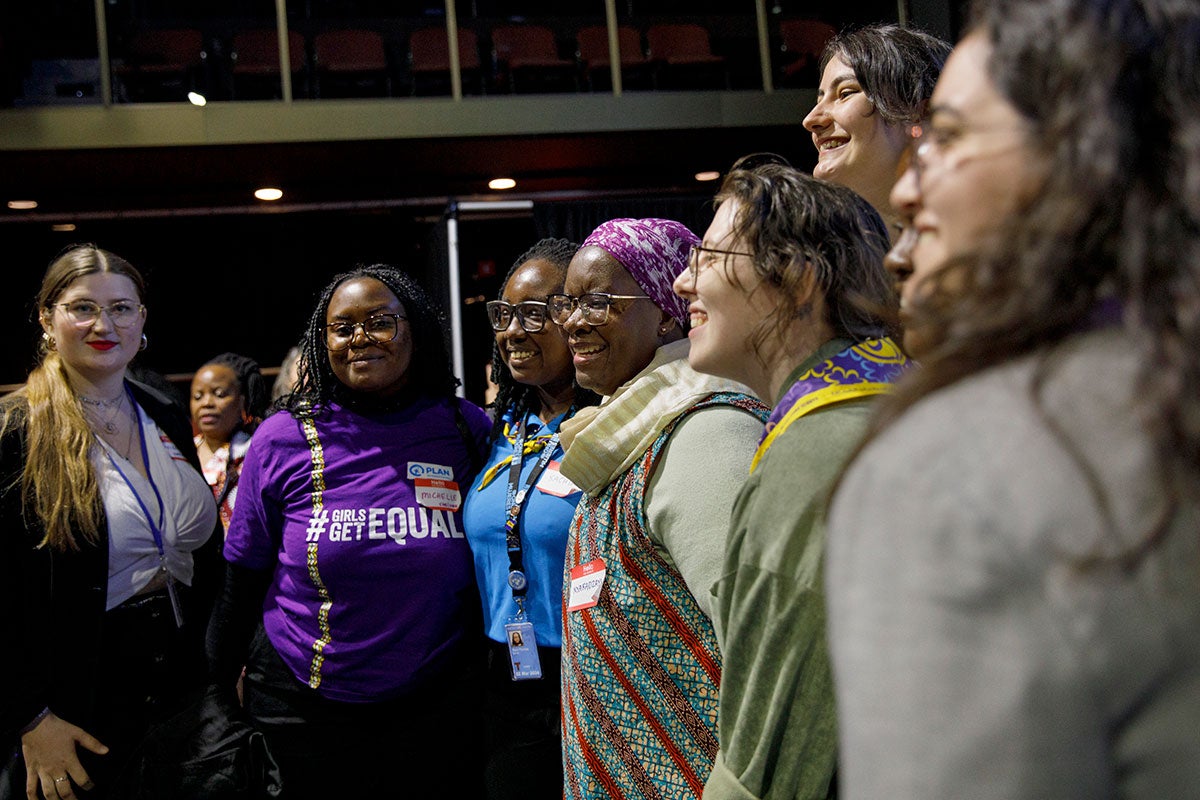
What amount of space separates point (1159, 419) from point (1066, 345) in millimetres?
59

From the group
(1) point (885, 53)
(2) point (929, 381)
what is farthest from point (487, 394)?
(2) point (929, 381)

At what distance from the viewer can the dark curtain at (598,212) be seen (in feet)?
25.5

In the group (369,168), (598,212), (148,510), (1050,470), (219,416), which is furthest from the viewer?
(598,212)

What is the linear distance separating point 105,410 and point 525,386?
3.50ft

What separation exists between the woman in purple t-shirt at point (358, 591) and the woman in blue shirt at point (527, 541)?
135mm

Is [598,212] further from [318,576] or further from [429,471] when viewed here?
[318,576]

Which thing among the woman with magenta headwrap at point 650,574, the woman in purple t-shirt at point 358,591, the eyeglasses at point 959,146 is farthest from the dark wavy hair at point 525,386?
the eyeglasses at point 959,146

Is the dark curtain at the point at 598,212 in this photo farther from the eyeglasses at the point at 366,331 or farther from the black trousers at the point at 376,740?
the black trousers at the point at 376,740

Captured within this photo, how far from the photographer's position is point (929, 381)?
1.84 ft

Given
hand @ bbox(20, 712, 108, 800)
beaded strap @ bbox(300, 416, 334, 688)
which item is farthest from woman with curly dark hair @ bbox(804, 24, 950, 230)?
hand @ bbox(20, 712, 108, 800)

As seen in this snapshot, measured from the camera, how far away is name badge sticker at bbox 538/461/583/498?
2086 mm

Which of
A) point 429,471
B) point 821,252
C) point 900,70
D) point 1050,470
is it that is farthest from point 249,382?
point 1050,470

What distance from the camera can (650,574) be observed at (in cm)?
146

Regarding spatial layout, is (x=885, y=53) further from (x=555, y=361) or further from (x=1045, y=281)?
(x=1045, y=281)
